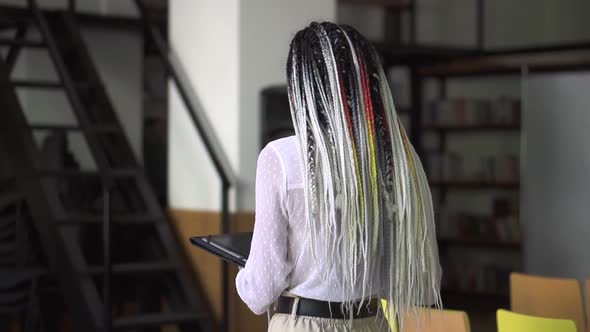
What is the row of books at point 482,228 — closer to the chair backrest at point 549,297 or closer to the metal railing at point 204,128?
the metal railing at point 204,128

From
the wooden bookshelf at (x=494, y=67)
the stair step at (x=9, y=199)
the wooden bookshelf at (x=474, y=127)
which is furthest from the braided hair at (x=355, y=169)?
the wooden bookshelf at (x=474, y=127)

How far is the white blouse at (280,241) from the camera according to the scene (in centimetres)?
209

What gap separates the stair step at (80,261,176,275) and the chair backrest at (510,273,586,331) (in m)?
2.27

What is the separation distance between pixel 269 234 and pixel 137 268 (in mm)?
3682

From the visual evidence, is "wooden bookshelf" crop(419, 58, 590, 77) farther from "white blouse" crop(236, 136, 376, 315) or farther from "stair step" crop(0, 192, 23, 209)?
"white blouse" crop(236, 136, 376, 315)

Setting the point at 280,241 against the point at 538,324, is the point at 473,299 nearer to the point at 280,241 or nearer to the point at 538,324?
the point at 538,324

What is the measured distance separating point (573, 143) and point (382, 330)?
4970mm

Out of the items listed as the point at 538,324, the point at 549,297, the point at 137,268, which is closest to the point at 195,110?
the point at 137,268

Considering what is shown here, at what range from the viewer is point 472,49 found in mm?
8523

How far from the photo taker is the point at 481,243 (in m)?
8.97

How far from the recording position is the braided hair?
2072 mm

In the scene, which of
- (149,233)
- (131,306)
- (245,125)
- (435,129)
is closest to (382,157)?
(245,125)

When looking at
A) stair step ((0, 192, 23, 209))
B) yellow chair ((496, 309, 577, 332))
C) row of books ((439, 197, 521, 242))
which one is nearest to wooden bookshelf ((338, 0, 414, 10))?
row of books ((439, 197, 521, 242))

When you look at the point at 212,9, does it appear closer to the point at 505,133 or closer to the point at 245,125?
the point at 245,125
